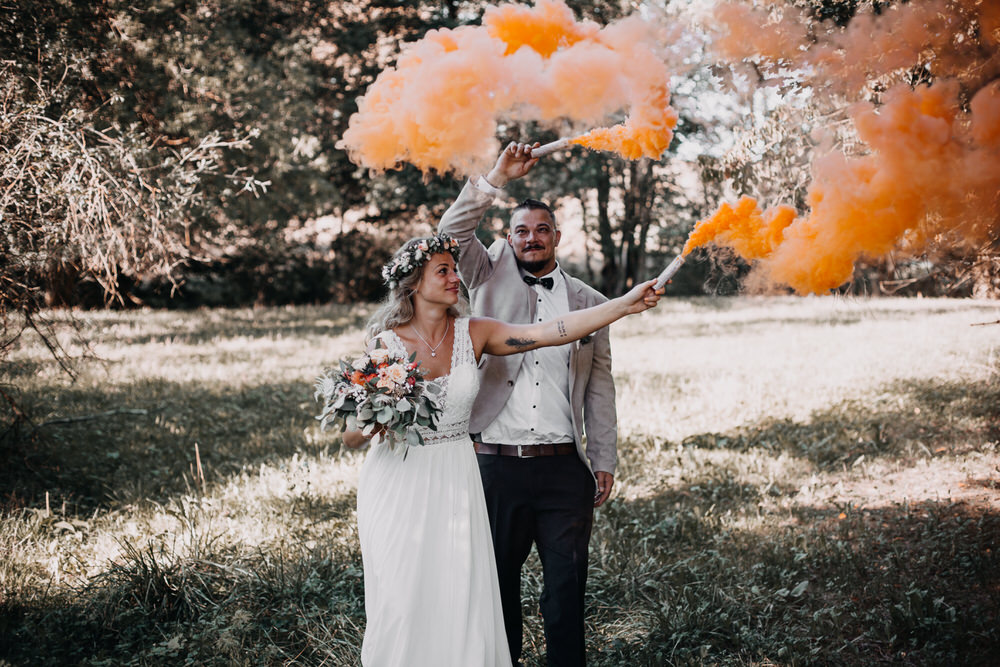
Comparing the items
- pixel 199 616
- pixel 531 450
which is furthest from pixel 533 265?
pixel 199 616

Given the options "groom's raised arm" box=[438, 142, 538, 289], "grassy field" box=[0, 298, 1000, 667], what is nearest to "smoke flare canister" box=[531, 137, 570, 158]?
"groom's raised arm" box=[438, 142, 538, 289]

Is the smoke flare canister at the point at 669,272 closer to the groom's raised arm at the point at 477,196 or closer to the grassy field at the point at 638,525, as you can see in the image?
the groom's raised arm at the point at 477,196

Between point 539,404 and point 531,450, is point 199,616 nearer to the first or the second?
point 531,450

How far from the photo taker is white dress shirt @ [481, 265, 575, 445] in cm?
405

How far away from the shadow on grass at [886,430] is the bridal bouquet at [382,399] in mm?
5437

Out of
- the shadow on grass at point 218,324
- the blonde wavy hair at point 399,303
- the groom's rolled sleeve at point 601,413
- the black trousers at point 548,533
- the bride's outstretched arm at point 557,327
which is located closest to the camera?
the bride's outstretched arm at point 557,327

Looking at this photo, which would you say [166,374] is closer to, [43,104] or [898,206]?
[43,104]

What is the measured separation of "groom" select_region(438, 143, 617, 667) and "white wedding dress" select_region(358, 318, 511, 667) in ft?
0.91

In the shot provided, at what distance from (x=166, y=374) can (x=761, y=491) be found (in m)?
10.2

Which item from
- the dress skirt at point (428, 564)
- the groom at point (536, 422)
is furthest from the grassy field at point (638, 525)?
the dress skirt at point (428, 564)

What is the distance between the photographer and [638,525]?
6.30m

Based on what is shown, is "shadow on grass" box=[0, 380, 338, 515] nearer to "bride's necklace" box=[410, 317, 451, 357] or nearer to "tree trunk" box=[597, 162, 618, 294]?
"bride's necklace" box=[410, 317, 451, 357]

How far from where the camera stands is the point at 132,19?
1195 cm

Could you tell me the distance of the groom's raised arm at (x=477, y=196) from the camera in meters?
3.92
